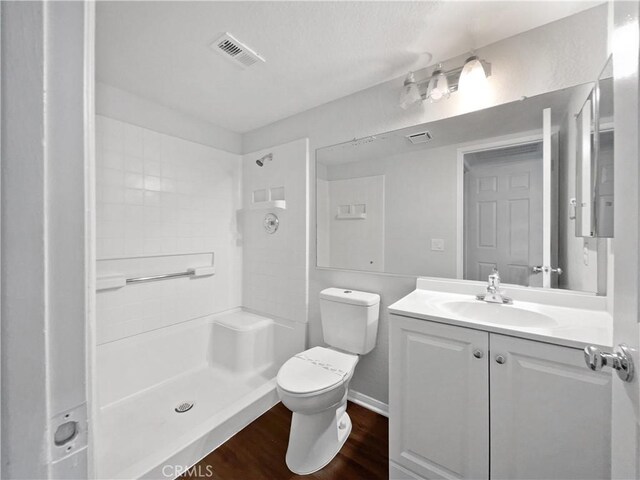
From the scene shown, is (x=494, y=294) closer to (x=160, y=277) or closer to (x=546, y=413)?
(x=546, y=413)

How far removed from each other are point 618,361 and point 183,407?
213cm

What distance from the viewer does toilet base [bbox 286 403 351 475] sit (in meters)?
1.38

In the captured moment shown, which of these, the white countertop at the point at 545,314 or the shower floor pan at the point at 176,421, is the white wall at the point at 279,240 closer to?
the shower floor pan at the point at 176,421

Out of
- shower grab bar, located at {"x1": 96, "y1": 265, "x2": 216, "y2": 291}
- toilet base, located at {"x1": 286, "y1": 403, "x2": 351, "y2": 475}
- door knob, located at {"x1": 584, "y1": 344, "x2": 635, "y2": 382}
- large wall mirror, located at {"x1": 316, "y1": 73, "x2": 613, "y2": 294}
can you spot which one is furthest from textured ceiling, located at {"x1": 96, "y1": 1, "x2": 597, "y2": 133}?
toilet base, located at {"x1": 286, "y1": 403, "x2": 351, "y2": 475}

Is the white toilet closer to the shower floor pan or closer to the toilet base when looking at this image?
the toilet base

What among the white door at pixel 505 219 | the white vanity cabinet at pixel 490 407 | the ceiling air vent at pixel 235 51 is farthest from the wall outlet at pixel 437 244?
the ceiling air vent at pixel 235 51

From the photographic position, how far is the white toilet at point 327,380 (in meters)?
1.36

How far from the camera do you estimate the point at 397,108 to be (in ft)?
5.52

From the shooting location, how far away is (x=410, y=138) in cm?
165

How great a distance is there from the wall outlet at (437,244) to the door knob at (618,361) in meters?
0.99

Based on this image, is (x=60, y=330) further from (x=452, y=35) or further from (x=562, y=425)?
(x=452, y=35)

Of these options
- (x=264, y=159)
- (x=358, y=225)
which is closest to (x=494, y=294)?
(x=358, y=225)

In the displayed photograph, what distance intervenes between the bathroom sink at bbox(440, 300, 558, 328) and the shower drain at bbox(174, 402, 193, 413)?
1.72m

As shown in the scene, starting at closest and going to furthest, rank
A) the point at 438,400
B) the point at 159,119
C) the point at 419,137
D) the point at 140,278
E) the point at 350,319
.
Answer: the point at 438,400
the point at 419,137
the point at 350,319
the point at 140,278
the point at 159,119
